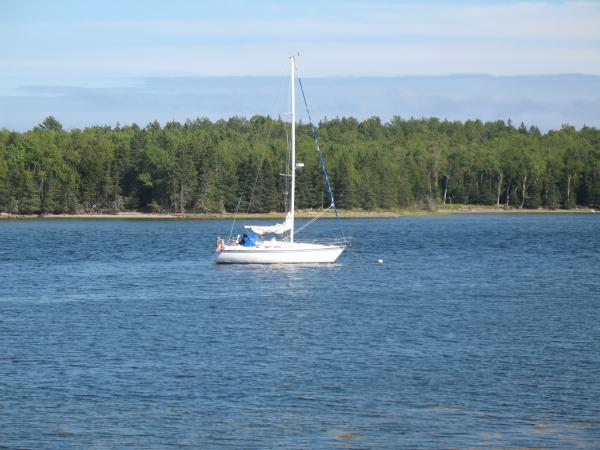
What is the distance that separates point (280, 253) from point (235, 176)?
97164mm

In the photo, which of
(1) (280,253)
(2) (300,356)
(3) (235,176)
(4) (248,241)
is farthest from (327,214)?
(2) (300,356)

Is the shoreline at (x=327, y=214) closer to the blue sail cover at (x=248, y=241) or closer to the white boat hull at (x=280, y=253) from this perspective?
the blue sail cover at (x=248, y=241)

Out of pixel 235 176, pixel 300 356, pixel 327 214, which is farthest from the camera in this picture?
pixel 327 214

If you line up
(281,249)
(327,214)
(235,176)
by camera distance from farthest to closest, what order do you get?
(327,214) < (235,176) < (281,249)

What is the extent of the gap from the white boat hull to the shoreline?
237ft

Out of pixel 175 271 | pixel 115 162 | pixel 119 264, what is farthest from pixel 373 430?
pixel 115 162

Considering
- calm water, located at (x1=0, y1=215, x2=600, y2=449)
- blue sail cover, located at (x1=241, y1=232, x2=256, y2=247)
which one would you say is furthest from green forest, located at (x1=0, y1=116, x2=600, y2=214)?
calm water, located at (x1=0, y1=215, x2=600, y2=449)

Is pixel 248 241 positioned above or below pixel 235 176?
below

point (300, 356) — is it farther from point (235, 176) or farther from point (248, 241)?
point (235, 176)

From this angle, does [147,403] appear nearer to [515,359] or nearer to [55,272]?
[515,359]

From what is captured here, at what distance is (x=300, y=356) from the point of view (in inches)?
1316

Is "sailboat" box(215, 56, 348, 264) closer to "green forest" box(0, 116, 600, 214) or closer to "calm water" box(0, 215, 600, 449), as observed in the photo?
"calm water" box(0, 215, 600, 449)

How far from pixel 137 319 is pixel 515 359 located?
1670 centimetres

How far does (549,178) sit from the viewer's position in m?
185
